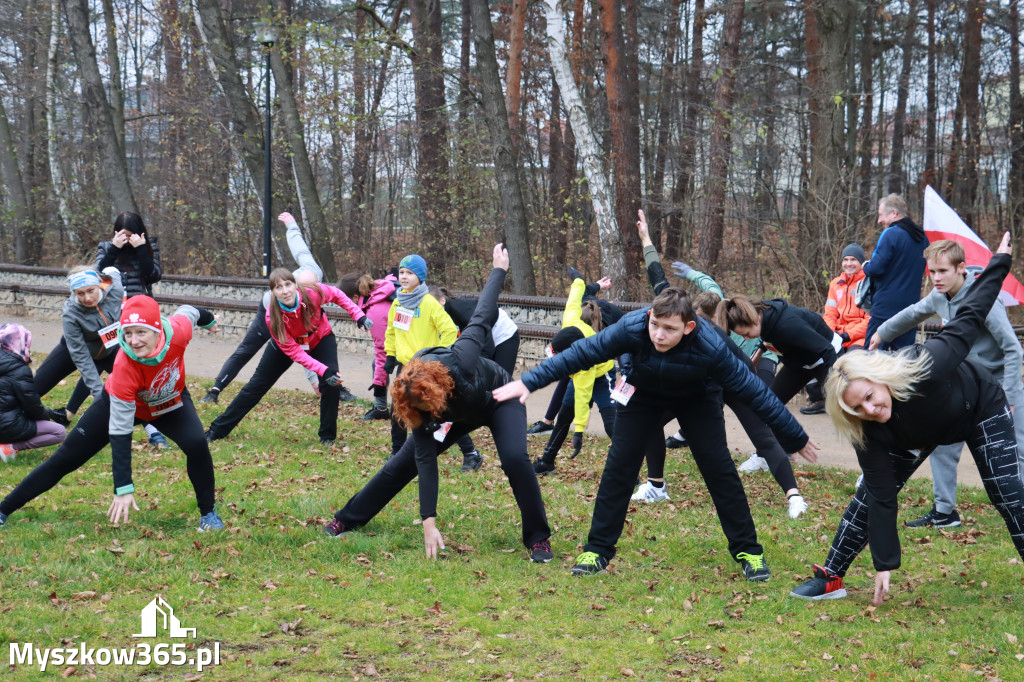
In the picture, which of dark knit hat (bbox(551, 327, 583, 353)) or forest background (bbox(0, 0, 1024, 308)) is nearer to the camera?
dark knit hat (bbox(551, 327, 583, 353))

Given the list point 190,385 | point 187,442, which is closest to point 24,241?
point 190,385

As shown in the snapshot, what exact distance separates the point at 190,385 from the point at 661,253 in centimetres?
1116

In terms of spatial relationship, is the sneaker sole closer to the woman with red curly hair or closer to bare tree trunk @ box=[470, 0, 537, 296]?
the woman with red curly hair

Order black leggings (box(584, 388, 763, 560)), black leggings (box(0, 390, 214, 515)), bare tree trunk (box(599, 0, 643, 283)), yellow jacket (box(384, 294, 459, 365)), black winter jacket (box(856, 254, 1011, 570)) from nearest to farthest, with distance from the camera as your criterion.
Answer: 1. black winter jacket (box(856, 254, 1011, 570))
2. black leggings (box(584, 388, 763, 560))
3. black leggings (box(0, 390, 214, 515))
4. yellow jacket (box(384, 294, 459, 365))
5. bare tree trunk (box(599, 0, 643, 283))

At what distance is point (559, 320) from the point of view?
14.6 meters

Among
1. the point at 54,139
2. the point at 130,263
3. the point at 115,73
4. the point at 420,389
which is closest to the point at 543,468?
the point at 420,389

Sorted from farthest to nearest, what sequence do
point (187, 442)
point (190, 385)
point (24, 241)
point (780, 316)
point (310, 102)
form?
point (24, 241)
point (310, 102)
point (190, 385)
point (780, 316)
point (187, 442)

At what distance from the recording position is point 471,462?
27.9 ft

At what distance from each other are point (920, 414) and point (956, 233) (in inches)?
129

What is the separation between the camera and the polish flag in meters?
6.68

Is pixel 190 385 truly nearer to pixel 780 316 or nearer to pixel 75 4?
pixel 780 316

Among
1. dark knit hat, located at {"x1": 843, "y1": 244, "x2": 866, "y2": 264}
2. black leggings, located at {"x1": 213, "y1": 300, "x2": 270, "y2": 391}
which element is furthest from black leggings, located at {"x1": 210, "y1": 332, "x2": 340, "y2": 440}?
dark knit hat, located at {"x1": 843, "y1": 244, "x2": 866, "y2": 264}

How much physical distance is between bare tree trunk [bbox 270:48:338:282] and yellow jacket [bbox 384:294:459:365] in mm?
10994

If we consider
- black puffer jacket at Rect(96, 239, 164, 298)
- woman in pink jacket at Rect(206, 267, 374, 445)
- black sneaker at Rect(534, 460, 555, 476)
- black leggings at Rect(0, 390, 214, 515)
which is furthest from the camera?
black puffer jacket at Rect(96, 239, 164, 298)
